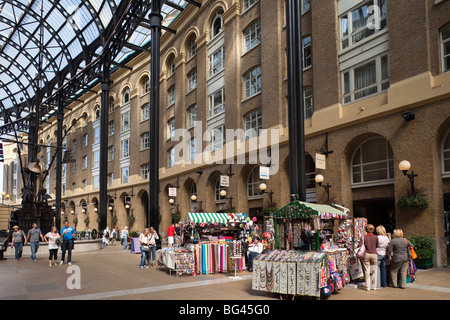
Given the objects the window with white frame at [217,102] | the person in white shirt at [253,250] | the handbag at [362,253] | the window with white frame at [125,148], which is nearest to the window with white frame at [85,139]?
the window with white frame at [125,148]

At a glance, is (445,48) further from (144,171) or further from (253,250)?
(144,171)

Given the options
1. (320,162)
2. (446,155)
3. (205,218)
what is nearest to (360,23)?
(320,162)

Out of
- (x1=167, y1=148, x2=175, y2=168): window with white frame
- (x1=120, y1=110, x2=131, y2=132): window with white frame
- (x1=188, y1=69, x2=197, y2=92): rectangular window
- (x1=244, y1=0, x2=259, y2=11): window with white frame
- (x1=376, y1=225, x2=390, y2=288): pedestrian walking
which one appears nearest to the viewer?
(x1=376, y1=225, x2=390, y2=288): pedestrian walking

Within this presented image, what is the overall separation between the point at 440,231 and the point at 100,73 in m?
28.6

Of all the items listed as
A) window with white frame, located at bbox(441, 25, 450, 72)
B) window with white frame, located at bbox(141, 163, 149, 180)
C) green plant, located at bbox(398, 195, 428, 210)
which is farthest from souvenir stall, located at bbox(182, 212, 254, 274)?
window with white frame, located at bbox(141, 163, 149, 180)

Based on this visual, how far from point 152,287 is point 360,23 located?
1414 centimetres

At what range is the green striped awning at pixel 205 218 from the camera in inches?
545

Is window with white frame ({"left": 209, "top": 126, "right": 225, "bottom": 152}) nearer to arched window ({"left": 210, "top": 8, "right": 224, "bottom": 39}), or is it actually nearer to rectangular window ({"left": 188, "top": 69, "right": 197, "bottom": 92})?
rectangular window ({"left": 188, "top": 69, "right": 197, "bottom": 92})

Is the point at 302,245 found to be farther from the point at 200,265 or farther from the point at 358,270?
the point at 200,265

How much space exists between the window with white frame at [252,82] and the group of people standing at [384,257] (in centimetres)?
1427

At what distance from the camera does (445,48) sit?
44.4 ft

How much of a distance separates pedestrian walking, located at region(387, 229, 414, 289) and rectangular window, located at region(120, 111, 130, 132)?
108ft

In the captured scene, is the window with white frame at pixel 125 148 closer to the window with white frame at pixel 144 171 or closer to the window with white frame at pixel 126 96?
the window with white frame at pixel 144 171

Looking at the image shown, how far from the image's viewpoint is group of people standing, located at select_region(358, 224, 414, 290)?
370 inches
